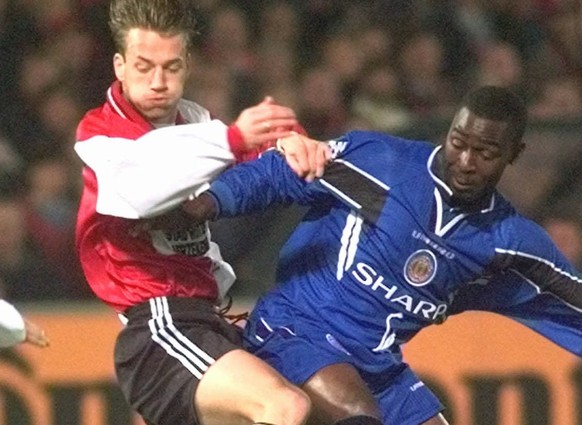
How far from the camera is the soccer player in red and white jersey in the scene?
497 cm

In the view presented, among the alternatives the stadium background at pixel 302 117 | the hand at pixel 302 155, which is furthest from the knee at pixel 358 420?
the stadium background at pixel 302 117

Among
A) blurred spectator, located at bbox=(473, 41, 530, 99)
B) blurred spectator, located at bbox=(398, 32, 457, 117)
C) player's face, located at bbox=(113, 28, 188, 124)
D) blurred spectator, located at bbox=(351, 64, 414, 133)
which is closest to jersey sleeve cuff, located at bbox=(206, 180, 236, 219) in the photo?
player's face, located at bbox=(113, 28, 188, 124)

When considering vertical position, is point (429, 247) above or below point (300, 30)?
above

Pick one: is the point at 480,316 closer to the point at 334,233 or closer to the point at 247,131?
the point at 334,233

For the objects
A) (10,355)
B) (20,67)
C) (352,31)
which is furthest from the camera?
(352,31)

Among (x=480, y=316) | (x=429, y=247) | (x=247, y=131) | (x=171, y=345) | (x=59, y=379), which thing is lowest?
(x=59, y=379)

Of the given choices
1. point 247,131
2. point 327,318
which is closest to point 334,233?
point 327,318

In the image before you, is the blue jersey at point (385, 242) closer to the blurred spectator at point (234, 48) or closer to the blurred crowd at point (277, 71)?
the blurred crowd at point (277, 71)

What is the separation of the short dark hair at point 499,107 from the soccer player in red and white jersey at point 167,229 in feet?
1.48

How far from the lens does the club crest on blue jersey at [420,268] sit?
5430mm

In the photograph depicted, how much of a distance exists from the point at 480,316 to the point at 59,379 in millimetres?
1611

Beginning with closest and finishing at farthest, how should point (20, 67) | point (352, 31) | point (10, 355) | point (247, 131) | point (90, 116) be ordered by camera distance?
point (247, 131) < point (90, 116) < point (10, 355) < point (20, 67) < point (352, 31)

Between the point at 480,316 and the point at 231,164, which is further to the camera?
the point at 480,316

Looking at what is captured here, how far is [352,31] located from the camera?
9.20 meters
